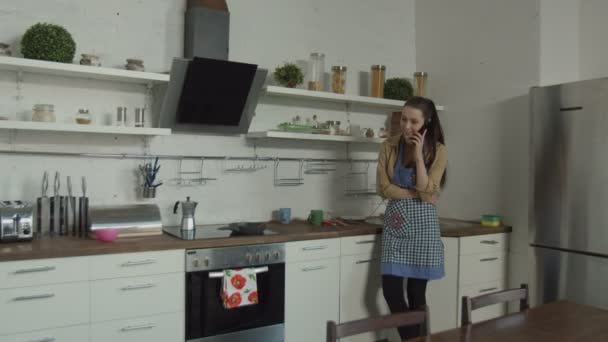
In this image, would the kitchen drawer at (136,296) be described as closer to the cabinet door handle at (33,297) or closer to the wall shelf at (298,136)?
the cabinet door handle at (33,297)

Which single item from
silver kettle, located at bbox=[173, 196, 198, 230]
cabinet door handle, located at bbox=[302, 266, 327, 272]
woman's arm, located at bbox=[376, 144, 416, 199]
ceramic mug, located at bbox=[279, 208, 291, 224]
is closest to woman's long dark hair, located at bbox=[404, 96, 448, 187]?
woman's arm, located at bbox=[376, 144, 416, 199]

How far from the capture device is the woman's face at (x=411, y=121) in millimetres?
2766

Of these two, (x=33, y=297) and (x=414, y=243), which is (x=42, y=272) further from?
(x=414, y=243)

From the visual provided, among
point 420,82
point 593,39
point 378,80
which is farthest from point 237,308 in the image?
point 593,39

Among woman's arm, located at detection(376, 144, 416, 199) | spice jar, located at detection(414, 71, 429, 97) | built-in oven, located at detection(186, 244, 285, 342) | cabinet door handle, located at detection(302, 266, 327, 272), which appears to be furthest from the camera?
spice jar, located at detection(414, 71, 429, 97)

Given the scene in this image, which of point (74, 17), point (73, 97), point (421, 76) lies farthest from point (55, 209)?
point (421, 76)

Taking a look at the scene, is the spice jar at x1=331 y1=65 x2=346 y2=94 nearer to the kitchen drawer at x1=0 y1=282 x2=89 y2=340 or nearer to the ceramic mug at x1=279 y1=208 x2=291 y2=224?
the ceramic mug at x1=279 y1=208 x2=291 y2=224

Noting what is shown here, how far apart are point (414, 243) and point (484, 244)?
0.78m

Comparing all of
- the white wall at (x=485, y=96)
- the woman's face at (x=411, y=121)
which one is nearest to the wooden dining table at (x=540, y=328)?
the woman's face at (x=411, y=121)

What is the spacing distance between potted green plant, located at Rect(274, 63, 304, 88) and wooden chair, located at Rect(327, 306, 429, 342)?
200cm

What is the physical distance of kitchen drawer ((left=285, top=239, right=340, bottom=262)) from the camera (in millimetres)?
2895

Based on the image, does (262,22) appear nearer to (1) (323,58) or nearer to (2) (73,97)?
(1) (323,58)

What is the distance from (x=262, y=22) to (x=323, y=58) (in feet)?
1.54

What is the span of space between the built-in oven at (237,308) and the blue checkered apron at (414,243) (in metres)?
0.61
